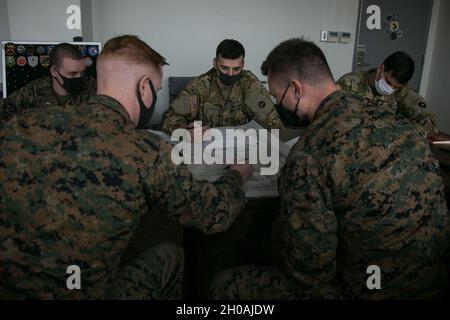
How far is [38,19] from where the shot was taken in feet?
9.82

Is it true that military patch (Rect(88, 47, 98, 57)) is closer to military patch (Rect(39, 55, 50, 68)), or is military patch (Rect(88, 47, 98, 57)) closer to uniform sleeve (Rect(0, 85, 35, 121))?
military patch (Rect(39, 55, 50, 68))

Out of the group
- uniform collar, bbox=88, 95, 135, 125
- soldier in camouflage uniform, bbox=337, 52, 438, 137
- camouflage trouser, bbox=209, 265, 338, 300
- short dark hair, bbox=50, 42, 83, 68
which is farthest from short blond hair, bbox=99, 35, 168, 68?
soldier in camouflage uniform, bbox=337, 52, 438, 137

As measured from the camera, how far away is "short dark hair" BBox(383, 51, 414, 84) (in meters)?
2.16

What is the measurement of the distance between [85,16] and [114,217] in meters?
2.84

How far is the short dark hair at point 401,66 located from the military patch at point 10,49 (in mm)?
2351

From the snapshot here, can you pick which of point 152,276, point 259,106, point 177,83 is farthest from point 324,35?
point 152,276

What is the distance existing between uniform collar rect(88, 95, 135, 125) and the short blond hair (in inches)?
6.2

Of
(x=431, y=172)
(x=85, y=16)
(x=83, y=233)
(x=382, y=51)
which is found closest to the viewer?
(x=83, y=233)

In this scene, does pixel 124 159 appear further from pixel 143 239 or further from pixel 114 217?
pixel 143 239

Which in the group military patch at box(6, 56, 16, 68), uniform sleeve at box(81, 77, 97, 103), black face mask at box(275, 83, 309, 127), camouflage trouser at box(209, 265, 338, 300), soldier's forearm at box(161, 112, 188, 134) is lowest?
camouflage trouser at box(209, 265, 338, 300)

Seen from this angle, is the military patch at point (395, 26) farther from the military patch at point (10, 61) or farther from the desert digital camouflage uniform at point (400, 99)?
the military patch at point (10, 61)

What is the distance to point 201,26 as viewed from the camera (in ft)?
12.5

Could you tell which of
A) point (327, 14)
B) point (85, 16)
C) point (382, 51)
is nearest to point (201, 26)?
point (85, 16)
